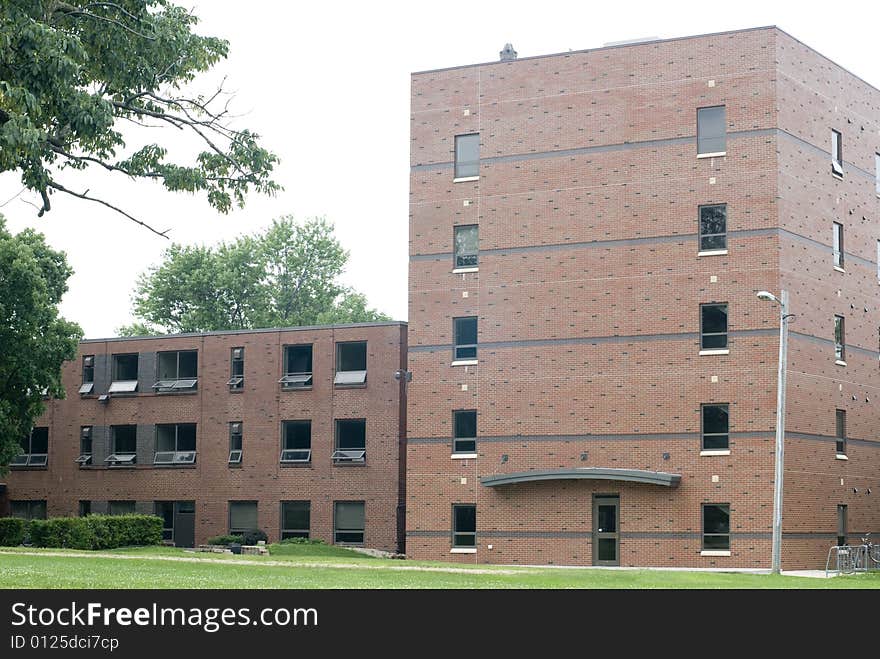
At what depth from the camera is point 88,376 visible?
210 ft

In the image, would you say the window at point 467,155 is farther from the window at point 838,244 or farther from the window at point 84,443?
the window at point 84,443

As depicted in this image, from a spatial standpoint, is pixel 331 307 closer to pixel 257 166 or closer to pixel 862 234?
pixel 862 234

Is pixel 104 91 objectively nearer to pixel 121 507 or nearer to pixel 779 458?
pixel 779 458

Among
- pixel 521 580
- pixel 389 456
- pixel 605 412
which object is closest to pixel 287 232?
pixel 389 456

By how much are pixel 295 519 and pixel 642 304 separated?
1870 cm

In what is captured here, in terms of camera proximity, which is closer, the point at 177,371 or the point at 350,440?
the point at 350,440

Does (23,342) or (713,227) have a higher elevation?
(713,227)

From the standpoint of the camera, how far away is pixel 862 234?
52125 millimetres

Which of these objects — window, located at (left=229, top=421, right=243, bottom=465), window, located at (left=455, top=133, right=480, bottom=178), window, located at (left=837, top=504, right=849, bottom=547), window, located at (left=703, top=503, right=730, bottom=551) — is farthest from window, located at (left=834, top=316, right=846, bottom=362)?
window, located at (left=229, top=421, right=243, bottom=465)

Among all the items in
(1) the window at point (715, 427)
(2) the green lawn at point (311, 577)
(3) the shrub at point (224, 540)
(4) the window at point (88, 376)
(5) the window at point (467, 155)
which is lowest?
(3) the shrub at point (224, 540)

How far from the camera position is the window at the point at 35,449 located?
64.1 meters

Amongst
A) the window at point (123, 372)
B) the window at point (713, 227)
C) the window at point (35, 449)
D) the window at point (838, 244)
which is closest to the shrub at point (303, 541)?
the window at point (123, 372)

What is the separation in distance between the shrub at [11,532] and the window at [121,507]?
6292 mm

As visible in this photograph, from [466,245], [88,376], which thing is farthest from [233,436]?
[466,245]
